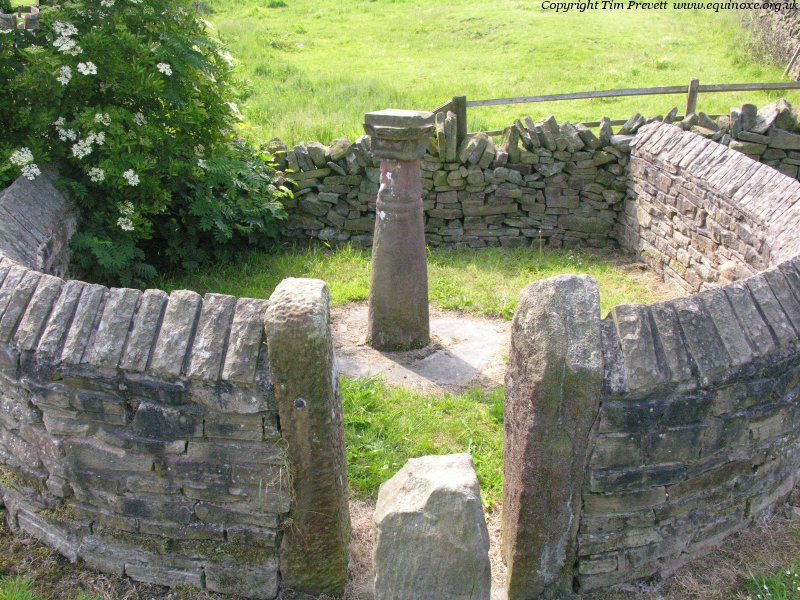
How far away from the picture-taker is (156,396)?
3018mm

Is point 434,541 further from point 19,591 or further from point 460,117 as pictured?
point 460,117

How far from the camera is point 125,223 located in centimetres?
601

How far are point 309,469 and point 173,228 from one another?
453 centimetres

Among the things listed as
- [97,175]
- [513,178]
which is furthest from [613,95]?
[97,175]

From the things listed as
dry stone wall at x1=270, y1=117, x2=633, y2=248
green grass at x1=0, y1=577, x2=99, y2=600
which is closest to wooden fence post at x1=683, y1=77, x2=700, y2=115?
dry stone wall at x1=270, y1=117, x2=633, y2=248

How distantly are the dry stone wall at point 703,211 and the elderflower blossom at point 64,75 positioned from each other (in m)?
5.22

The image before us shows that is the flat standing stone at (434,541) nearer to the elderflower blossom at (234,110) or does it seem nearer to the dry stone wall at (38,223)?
the dry stone wall at (38,223)

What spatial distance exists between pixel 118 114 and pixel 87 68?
0.41 meters

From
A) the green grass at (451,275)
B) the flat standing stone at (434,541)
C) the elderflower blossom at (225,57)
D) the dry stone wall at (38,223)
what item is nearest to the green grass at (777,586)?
the flat standing stone at (434,541)

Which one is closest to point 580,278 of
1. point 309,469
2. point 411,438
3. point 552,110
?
point 309,469

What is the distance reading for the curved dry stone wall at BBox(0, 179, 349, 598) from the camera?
2936mm

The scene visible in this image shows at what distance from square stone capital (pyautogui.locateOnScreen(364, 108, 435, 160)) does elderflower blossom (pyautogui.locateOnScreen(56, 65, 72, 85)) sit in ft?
7.59

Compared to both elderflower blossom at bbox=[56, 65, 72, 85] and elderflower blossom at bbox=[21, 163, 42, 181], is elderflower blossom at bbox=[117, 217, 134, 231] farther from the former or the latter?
elderflower blossom at bbox=[56, 65, 72, 85]

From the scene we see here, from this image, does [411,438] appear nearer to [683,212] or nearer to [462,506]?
[462,506]
